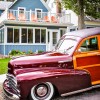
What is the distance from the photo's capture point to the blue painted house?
26.0 m

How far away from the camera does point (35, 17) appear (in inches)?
1066

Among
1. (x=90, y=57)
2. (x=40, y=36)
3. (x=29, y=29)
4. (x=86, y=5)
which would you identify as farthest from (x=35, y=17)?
(x=90, y=57)

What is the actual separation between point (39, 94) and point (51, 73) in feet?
2.31

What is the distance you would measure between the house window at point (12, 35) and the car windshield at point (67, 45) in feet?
57.5

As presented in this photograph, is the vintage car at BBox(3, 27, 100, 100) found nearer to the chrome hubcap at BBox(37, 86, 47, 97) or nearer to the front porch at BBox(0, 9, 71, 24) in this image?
the chrome hubcap at BBox(37, 86, 47, 97)

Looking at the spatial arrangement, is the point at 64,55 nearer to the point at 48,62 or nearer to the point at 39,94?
the point at 48,62

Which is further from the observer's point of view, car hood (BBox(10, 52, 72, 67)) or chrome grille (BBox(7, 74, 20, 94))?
car hood (BBox(10, 52, 72, 67))

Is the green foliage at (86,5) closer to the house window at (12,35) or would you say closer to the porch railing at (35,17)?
the porch railing at (35,17)

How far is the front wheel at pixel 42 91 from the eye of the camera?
24.9ft

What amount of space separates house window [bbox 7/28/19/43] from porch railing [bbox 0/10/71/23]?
1177 mm

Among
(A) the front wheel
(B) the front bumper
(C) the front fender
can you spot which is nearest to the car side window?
(C) the front fender

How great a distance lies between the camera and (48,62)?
7953 mm

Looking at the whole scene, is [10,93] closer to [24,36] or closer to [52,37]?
[24,36]

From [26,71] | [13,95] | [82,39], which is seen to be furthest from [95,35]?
[13,95]
